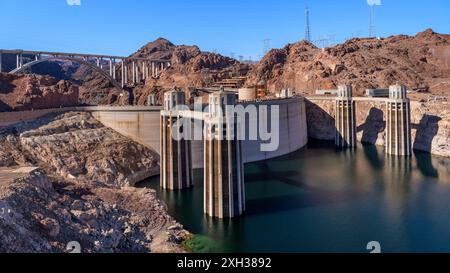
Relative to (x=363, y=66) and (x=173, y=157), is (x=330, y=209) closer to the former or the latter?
(x=173, y=157)

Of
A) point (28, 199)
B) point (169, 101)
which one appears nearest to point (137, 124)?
point (169, 101)

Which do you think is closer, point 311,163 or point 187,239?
point 187,239

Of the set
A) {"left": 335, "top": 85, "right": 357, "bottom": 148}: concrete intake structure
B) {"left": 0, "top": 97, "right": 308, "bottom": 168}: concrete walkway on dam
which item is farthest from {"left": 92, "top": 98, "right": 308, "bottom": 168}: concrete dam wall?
{"left": 335, "top": 85, "right": 357, "bottom": 148}: concrete intake structure

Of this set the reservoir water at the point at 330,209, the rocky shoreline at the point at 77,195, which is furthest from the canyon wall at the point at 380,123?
the rocky shoreline at the point at 77,195

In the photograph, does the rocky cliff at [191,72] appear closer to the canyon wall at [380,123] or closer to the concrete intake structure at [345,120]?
the canyon wall at [380,123]

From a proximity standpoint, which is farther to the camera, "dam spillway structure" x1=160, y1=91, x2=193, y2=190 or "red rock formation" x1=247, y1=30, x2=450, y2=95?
"red rock formation" x1=247, y1=30, x2=450, y2=95

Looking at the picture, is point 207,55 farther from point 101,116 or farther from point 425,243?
point 425,243

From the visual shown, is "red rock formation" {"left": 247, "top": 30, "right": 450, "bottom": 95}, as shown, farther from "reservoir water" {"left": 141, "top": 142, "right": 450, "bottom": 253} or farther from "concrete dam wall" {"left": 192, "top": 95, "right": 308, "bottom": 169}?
"reservoir water" {"left": 141, "top": 142, "right": 450, "bottom": 253}
